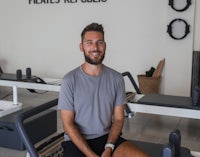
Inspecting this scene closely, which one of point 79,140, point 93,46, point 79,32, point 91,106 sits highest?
point 79,32

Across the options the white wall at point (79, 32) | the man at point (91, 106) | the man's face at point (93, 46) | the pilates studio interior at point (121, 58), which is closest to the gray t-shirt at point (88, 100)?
the man at point (91, 106)

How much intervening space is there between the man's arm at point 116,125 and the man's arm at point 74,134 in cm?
16

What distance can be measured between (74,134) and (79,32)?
4069 millimetres

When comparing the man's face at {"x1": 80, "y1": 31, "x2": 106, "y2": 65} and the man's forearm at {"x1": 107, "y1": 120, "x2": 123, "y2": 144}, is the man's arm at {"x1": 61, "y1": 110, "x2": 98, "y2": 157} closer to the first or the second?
the man's forearm at {"x1": 107, "y1": 120, "x2": 123, "y2": 144}

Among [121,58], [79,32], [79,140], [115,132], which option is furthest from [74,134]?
[79,32]

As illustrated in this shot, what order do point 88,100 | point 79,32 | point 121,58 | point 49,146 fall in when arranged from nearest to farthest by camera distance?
point 88,100 → point 49,146 → point 121,58 → point 79,32

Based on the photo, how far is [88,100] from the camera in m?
1.98

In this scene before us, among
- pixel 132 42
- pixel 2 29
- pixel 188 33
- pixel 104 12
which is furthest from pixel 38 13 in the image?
pixel 188 33

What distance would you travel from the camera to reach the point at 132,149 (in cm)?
190

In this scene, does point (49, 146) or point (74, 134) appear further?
point (49, 146)

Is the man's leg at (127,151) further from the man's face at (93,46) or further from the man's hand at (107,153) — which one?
the man's face at (93,46)

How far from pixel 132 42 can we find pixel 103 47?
3522 millimetres

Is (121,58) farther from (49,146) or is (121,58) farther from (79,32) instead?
(49,146)

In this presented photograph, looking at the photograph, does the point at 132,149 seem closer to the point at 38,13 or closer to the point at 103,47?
the point at 103,47
